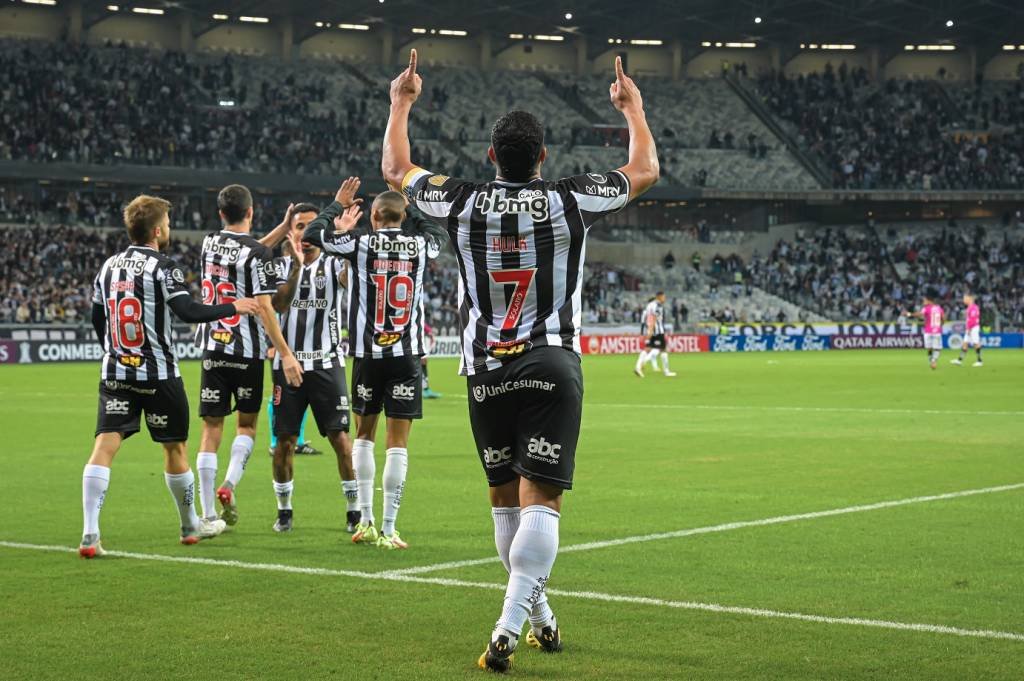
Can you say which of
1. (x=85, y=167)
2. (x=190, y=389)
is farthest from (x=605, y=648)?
(x=85, y=167)

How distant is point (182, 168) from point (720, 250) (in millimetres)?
30079

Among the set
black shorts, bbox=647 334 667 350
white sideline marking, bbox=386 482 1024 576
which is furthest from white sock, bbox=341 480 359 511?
black shorts, bbox=647 334 667 350

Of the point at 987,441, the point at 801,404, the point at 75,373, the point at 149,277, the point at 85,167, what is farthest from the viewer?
the point at 85,167

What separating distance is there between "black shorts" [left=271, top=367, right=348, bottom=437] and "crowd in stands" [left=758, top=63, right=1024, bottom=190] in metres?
71.0

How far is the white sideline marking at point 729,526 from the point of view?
878 cm

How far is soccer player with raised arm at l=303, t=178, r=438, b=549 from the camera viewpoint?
32.2 ft

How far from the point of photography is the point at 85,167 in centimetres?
5984

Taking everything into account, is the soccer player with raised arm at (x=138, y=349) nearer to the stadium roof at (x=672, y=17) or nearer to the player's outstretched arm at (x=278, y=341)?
the player's outstretched arm at (x=278, y=341)

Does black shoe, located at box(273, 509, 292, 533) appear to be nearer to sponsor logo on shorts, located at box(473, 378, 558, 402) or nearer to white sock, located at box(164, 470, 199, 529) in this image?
white sock, located at box(164, 470, 199, 529)

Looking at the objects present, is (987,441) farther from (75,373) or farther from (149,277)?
(75,373)

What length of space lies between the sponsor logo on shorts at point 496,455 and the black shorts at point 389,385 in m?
3.46

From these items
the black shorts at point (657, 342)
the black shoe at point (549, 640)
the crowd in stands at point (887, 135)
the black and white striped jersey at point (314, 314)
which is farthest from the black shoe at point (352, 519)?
the crowd in stands at point (887, 135)

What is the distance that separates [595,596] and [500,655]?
181cm

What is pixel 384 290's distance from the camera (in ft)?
32.7
